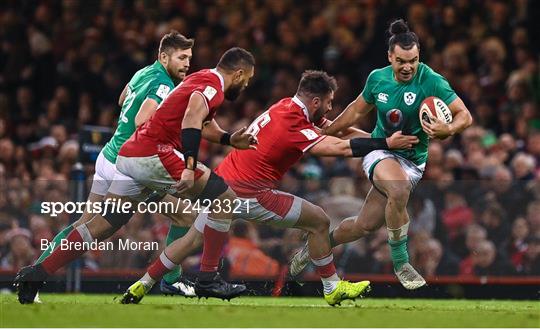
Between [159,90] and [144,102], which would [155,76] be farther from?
[144,102]

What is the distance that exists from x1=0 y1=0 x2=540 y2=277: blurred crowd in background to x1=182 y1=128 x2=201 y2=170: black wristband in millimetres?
1656

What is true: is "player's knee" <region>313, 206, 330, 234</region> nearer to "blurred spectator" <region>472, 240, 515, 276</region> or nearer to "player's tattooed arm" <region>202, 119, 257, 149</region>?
"player's tattooed arm" <region>202, 119, 257, 149</region>

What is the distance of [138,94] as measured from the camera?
39.0 ft

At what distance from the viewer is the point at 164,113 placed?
1128 centimetres

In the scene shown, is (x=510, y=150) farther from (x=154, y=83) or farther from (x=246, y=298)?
(x=154, y=83)

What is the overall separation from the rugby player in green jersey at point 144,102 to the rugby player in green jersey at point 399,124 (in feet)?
4.79

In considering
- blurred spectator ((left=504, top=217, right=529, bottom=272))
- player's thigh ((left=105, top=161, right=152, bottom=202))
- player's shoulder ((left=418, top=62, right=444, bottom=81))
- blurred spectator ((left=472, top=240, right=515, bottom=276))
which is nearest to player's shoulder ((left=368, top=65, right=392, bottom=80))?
player's shoulder ((left=418, top=62, right=444, bottom=81))

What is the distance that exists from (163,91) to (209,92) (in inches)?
31.7

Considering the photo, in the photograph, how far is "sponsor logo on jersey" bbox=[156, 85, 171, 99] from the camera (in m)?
11.7

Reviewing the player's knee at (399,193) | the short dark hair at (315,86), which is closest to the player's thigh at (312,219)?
the player's knee at (399,193)

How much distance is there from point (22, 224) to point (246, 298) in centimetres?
235

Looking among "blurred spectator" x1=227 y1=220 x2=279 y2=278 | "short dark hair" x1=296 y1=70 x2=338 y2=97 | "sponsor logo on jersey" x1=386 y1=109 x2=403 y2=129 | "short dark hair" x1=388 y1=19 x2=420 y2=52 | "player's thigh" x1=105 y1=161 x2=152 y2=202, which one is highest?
"short dark hair" x1=388 y1=19 x2=420 y2=52

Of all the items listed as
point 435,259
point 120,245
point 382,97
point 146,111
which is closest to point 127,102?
point 146,111

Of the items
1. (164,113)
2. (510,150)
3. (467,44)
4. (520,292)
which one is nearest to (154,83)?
(164,113)
